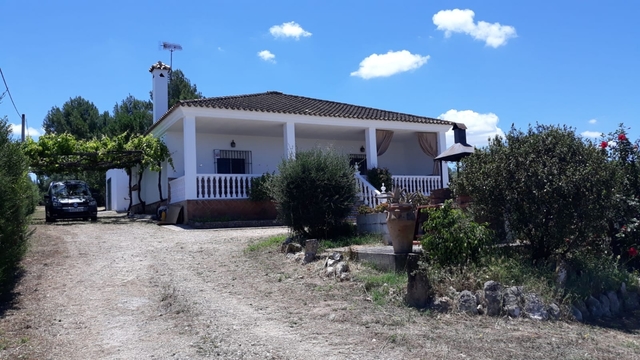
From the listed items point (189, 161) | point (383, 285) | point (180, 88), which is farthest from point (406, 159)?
point (180, 88)

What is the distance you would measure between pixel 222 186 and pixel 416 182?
770 centimetres

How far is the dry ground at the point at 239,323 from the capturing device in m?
5.55

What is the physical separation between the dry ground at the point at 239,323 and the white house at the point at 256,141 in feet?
24.4

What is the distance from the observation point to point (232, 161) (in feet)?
68.6

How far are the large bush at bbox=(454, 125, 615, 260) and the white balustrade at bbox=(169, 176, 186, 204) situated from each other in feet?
37.0

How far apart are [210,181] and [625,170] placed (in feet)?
39.8

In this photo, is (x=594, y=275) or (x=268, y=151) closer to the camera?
(x=594, y=275)

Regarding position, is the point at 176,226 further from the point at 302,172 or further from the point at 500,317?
the point at 500,317

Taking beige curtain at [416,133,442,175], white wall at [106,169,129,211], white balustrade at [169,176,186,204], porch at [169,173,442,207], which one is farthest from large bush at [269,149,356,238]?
white wall at [106,169,129,211]

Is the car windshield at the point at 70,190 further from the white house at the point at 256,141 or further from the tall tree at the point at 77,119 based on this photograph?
the tall tree at the point at 77,119

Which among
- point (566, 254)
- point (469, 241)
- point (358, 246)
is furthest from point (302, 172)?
point (566, 254)

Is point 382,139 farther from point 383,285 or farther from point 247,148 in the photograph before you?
point 383,285

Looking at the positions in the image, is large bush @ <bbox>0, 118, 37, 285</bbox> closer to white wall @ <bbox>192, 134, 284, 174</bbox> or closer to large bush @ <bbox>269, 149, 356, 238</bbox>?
large bush @ <bbox>269, 149, 356, 238</bbox>

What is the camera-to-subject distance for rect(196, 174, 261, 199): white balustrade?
17.0 m
